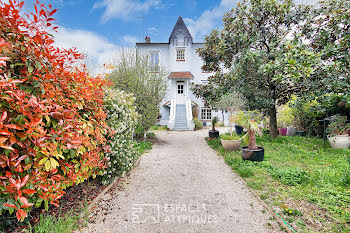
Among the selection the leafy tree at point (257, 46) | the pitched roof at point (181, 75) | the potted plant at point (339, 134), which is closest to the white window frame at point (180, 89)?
the pitched roof at point (181, 75)

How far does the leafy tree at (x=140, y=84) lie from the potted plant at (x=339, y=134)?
27.3 ft

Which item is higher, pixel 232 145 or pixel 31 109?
pixel 31 109

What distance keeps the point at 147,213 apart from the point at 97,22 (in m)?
6.47

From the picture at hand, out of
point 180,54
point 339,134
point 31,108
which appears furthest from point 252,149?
point 180,54

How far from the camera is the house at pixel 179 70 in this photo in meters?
19.9

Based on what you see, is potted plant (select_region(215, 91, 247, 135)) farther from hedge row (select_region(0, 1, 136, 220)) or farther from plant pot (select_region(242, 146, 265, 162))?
hedge row (select_region(0, 1, 136, 220))

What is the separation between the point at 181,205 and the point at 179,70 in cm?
1859

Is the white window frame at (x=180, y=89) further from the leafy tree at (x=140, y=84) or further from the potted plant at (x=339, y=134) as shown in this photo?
the potted plant at (x=339, y=134)

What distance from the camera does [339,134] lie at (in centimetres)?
816

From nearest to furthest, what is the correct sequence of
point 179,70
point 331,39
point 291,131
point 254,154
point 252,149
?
point 254,154 → point 252,149 → point 331,39 → point 291,131 → point 179,70

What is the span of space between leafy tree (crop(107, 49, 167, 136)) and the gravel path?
4.66 m

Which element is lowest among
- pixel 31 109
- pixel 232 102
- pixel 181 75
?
pixel 31 109

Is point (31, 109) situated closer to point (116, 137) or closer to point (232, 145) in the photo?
point (116, 137)

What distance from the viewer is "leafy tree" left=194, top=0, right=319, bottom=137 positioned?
27.2 ft
